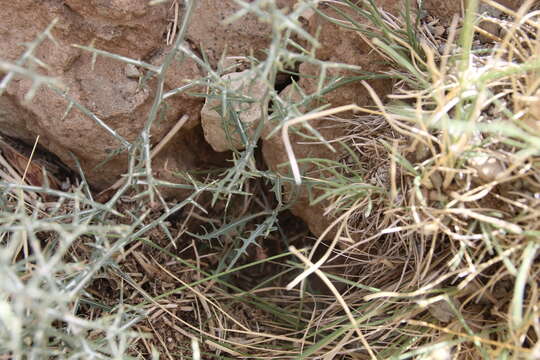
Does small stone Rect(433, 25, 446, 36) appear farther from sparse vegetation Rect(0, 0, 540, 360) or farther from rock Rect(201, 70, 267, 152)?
rock Rect(201, 70, 267, 152)

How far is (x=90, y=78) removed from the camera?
154 centimetres

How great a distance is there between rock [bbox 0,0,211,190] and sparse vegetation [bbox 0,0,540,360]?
145 millimetres

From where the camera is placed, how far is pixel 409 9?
1427mm

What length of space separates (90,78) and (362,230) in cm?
83

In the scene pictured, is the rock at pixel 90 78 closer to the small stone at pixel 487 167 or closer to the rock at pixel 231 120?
the rock at pixel 231 120

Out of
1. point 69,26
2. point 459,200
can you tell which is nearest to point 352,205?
point 459,200

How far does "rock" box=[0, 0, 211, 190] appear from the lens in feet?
4.87

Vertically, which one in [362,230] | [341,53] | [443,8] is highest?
[443,8]

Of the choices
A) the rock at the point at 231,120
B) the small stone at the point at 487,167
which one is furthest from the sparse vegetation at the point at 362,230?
the rock at the point at 231,120

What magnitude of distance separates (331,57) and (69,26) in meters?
0.70

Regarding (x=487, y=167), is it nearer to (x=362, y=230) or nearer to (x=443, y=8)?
(x=362, y=230)

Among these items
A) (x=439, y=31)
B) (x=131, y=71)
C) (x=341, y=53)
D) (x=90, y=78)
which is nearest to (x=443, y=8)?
(x=439, y=31)

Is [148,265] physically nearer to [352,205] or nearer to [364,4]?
[352,205]

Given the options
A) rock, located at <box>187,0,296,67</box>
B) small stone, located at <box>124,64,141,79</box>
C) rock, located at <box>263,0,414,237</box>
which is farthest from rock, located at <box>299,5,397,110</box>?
small stone, located at <box>124,64,141,79</box>
